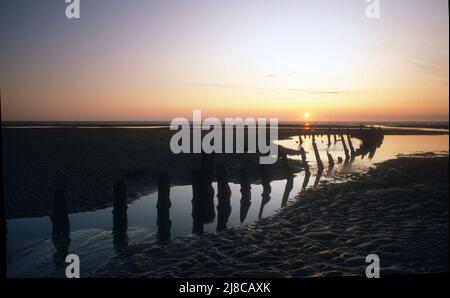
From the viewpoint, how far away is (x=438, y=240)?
27.4 ft

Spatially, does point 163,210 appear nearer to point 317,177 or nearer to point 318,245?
point 318,245

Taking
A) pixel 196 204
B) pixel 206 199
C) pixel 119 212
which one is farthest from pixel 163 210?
pixel 206 199

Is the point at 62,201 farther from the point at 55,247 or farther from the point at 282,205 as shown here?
the point at 282,205

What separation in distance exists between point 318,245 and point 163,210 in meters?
4.86

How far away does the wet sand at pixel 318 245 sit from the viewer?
23.9ft

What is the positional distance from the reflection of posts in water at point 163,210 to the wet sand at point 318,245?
0.70 metres

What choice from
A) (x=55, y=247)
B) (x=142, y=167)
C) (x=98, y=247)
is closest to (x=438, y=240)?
(x=98, y=247)

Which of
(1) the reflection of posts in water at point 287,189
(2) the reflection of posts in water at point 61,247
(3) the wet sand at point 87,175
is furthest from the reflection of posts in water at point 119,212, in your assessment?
(1) the reflection of posts in water at point 287,189

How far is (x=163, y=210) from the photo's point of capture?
34.4 ft

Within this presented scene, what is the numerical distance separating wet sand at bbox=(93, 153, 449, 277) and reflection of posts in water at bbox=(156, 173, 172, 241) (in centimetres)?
70

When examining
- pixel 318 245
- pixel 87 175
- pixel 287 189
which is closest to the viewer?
pixel 318 245

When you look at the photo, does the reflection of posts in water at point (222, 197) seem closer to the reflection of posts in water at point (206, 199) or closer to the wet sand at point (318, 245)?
the reflection of posts in water at point (206, 199)
